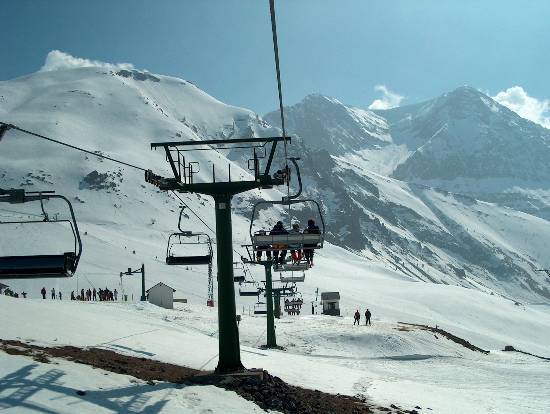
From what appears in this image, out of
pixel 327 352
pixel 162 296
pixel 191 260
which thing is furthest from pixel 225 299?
pixel 162 296

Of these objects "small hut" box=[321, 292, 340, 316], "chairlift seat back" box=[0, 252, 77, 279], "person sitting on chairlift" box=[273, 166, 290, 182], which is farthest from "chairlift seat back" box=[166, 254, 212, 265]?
"small hut" box=[321, 292, 340, 316]

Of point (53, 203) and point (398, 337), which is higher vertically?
point (53, 203)

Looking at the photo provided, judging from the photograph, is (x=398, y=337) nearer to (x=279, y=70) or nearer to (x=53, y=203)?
(x=279, y=70)

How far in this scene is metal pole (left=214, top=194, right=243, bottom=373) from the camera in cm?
1484

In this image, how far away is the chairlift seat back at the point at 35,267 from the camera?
1165 cm

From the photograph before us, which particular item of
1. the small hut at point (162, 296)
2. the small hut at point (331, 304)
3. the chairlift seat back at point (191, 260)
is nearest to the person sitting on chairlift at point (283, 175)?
the chairlift seat back at point (191, 260)

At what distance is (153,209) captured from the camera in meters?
140

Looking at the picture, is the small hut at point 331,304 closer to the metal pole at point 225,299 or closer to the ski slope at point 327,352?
the ski slope at point 327,352

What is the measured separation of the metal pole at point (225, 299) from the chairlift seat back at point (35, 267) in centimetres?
429

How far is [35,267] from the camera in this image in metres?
11.7

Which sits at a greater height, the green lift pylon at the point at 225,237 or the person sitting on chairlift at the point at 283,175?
the person sitting on chairlift at the point at 283,175

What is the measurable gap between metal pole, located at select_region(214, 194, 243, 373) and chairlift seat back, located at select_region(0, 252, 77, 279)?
4.29m

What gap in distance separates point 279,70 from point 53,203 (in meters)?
133

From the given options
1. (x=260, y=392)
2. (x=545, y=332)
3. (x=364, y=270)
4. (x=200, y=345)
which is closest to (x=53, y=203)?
(x=364, y=270)
